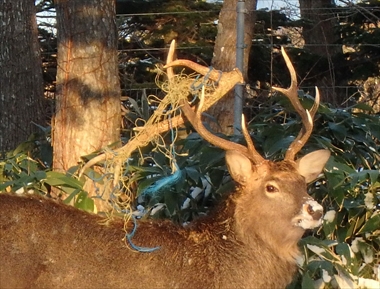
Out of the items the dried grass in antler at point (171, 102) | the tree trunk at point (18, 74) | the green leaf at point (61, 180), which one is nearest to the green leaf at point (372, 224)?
the dried grass in antler at point (171, 102)

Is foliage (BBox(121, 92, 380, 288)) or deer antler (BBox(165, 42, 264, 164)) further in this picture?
foliage (BBox(121, 92, 380, 288))

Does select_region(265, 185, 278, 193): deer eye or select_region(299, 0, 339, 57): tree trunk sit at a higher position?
select_region(265, 185, 278, 193): deer eye

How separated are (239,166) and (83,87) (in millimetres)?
1905

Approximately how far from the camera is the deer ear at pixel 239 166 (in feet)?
17.4

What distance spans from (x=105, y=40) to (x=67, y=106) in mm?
647

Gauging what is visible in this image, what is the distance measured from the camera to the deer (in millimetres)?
4777

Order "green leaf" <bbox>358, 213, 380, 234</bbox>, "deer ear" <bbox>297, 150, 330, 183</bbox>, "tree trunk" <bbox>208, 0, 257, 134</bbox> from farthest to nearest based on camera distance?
1. "tree trunk" <bbox>208, 0, 257, 134</bbox>
2. "green leaf" <bbox>358, 213, 380, 234</bbox>
3. "deer ear" <bbox>297, 150, 330, 183</bbox>

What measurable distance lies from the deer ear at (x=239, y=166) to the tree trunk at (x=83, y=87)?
5.49ft

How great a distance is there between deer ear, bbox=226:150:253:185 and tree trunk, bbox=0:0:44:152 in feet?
15.9

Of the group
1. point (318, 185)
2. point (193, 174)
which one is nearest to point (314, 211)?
point (193, 174)

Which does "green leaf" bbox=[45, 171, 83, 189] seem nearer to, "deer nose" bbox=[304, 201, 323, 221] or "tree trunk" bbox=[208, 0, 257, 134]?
"deer nose" bbox=[304, 201, 323, 221]

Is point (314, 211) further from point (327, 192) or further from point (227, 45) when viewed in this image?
point (227, 45)

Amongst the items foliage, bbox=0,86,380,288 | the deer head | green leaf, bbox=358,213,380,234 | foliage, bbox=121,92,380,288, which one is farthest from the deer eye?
green leaf, bbox=358,213,380,234

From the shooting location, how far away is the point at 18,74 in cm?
995
